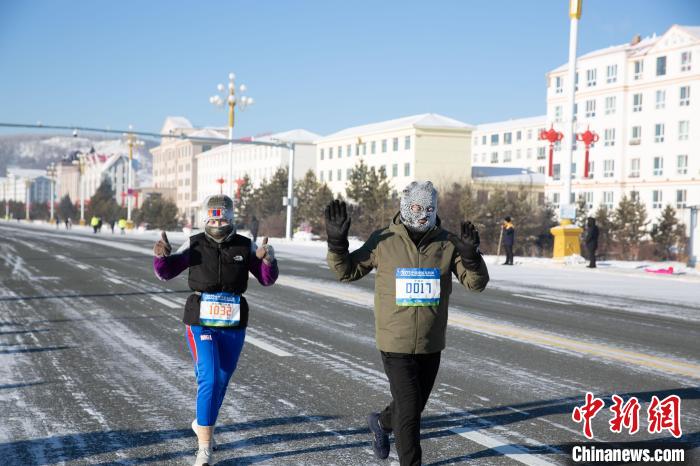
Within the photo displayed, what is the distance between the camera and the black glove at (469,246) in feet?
14.0

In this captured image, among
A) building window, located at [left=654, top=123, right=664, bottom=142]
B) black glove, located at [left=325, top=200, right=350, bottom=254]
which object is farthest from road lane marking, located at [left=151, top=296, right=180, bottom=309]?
building window, located at [left=654, top=123, right=664, bottom=142]

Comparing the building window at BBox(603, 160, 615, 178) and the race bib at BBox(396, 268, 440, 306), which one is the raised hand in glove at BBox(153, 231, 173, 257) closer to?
the race bib at BBox(396, 268, 440, 306)

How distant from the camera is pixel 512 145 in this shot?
4215 inches

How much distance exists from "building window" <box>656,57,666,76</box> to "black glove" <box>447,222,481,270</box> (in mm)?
66243

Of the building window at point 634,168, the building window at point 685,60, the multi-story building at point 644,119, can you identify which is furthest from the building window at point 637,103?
the building window at point 685,60

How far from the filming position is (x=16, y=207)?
637 feet

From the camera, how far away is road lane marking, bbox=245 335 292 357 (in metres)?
8.79

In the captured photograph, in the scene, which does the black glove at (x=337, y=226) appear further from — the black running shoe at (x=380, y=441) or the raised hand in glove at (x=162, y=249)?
the black running shoe at (x=380, y=441)

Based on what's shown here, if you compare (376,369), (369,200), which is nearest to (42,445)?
(376,369)

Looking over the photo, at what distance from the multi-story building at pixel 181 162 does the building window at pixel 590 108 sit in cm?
7333

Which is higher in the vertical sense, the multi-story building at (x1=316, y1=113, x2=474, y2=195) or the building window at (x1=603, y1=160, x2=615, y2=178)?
the multi-story building at (x1=316, y1=113, x2=474, y2=195)

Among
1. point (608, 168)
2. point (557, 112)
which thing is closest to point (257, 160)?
point (557, 112)
